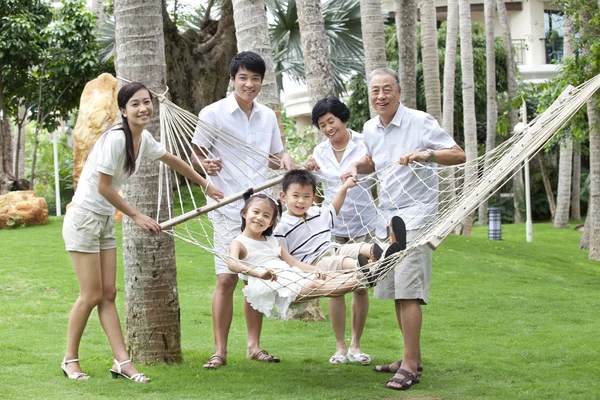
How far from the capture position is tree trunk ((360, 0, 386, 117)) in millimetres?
7793

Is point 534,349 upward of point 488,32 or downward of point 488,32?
downward

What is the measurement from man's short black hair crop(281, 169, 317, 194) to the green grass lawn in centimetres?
85

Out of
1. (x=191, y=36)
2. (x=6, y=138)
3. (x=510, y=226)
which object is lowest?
(x=510, y=226)

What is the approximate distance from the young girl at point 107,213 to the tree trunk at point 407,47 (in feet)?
21.1

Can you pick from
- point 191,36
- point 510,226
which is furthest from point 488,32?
point 191,36

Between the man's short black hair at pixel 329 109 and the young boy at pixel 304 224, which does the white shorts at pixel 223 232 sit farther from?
the man's short black hair at pixel 329 109

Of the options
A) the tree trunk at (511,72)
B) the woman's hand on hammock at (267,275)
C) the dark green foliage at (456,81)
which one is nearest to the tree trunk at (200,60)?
the dark green foliage at (456,81)

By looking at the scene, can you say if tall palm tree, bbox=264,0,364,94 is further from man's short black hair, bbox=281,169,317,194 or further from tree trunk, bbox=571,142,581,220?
man's short black hair, bbox=281,169,317,194

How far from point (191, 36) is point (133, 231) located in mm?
9771

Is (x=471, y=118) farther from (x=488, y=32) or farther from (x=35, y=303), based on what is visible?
(x=35, y=303)

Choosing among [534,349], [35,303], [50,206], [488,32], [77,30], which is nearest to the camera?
[534,349]

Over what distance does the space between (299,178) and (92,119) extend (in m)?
7.52

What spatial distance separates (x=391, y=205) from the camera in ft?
13.4

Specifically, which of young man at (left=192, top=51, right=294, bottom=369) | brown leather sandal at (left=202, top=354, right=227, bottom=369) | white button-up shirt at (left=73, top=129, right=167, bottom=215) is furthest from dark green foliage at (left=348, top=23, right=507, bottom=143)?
white button-up shirt at (left=73, top=129, right=167, bottom=215)
